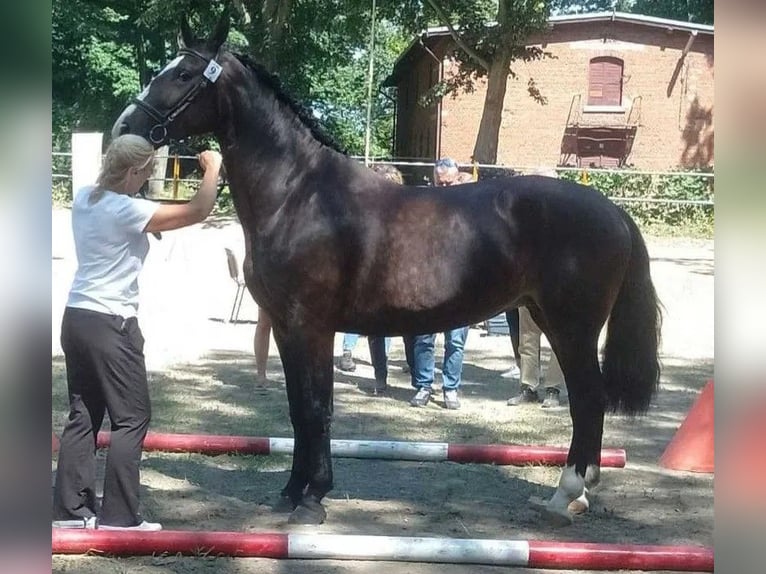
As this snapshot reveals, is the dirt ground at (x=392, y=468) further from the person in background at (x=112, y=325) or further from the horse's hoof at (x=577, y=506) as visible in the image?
the person in background at (x=112, y=325)

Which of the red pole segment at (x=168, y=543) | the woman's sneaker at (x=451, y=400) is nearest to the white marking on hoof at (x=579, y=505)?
the red pole segment at (x=168, y=543)

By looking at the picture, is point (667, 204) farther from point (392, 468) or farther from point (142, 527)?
point (142, 527)

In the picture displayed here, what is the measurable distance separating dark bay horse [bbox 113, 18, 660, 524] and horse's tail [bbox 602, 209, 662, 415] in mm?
139

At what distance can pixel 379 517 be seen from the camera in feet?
16.6

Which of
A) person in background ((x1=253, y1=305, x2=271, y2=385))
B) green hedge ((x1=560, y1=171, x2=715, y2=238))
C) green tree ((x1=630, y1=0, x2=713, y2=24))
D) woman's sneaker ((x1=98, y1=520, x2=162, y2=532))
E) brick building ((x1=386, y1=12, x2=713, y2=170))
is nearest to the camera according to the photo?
woman's sneaker ((x1=98, y1=520, x2=162, y2=532))

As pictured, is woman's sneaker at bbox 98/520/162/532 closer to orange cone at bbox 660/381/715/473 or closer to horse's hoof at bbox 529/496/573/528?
horse's hoof at bbox 529/496/573/528

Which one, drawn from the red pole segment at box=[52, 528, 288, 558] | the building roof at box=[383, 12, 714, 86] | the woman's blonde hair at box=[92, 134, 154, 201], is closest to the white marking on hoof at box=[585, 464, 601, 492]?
the red pole segment at box=[52, 528, 288, 558]

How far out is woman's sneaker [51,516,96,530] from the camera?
4500 mm

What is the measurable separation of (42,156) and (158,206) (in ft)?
10.4

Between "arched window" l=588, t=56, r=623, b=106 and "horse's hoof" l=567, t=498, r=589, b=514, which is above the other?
"arched window" l=588, t=56, r=623, b=106

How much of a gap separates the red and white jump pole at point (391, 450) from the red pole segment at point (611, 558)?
5.87 ft

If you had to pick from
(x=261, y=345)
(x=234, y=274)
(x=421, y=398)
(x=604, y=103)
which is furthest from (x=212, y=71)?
(x=604, y=103)

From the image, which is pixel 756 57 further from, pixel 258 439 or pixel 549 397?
pixel 549 397

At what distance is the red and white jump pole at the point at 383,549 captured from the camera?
419 centimetres
